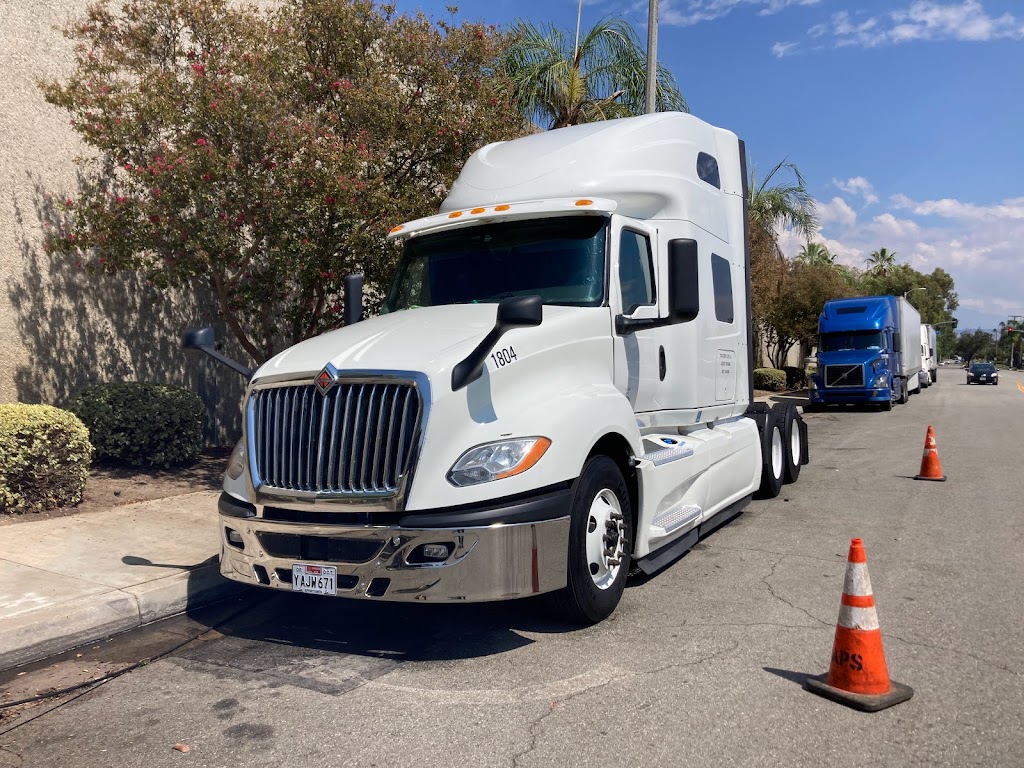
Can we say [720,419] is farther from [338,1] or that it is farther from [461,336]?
[338,1]

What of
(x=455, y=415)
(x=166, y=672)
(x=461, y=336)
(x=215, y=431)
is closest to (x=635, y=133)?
(x=461, y=336)

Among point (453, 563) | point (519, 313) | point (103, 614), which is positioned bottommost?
point (103, 614)

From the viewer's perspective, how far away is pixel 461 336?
5062mm

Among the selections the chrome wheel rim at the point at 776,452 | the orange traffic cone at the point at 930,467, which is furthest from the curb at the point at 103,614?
the orange traffic cone at the point at 930,467

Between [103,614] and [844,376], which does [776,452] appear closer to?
[103,614]

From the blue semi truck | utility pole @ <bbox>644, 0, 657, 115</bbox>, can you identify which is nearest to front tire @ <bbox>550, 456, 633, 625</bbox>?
utility pole @ <bbox>644, 0, 657, 115</bbox>

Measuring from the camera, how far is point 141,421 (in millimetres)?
9797

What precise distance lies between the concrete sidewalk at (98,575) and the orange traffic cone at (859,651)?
405 cm

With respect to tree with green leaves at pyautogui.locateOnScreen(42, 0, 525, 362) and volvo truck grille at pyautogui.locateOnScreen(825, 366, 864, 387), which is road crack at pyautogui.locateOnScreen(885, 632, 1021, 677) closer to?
tree with green leaves at pyautogui.locateOnScreen(42, 0, 525, 362)

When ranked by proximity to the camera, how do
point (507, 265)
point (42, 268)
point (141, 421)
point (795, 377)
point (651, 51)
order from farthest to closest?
point (795, 377) < point (651, 51) < point (42, 268) < point (141, 421) < point (507, 265)

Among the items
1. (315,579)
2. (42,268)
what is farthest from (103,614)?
(42,268)

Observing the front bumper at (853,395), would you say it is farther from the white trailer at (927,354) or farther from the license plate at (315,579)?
the license plate at (315,579)

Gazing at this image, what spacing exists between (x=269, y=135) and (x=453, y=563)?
5.90 meters

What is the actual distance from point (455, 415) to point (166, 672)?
206 cm
